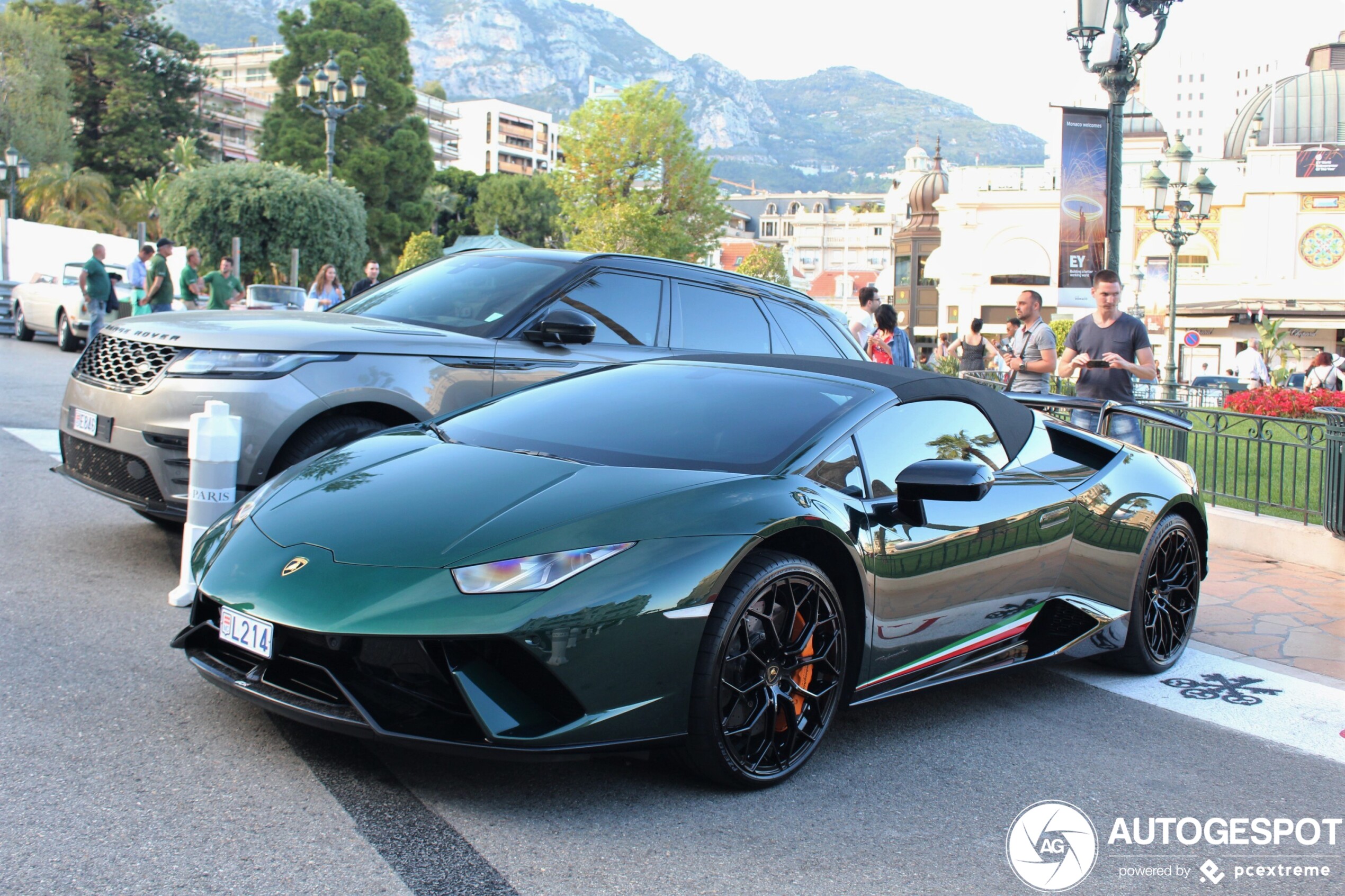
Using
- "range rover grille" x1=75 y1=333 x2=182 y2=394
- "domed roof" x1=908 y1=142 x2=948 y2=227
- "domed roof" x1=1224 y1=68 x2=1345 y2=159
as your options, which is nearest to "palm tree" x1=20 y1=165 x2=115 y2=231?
"range rover grille" x1=75 y1=333 x2=182 y2=394

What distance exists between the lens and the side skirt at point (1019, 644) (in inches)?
149

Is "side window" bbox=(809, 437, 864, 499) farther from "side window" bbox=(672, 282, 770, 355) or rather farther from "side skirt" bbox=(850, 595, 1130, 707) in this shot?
"side window" bbox=(672, 282, 770, 355)

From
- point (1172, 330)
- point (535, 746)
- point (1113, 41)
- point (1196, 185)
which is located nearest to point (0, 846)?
point (535, 746)

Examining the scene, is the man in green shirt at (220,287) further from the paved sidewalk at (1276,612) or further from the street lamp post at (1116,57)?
the paved sidewalk at (1276,612)

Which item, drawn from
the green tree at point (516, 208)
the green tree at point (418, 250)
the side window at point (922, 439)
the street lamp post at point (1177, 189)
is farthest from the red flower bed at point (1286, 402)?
the green tree at point (516, 208)

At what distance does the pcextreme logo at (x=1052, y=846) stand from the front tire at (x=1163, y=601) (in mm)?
1680

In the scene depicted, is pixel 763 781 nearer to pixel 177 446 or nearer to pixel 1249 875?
pixel 1249 875

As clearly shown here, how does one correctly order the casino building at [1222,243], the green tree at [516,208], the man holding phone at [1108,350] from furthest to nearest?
the green tree at [516,208] < the casino building at [1222,243] < the man holding phone at [1108,350]

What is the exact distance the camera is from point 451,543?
308 cm

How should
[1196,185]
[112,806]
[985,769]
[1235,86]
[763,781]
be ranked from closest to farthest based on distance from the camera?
[112,806], [763,781], [985,769], [1196,185], [1235,86]

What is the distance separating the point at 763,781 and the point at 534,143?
511ft

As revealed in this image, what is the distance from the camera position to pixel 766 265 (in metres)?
108

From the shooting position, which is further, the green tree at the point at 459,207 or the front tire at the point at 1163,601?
the green tree at the point at 459,207

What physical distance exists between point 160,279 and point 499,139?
448 ft
